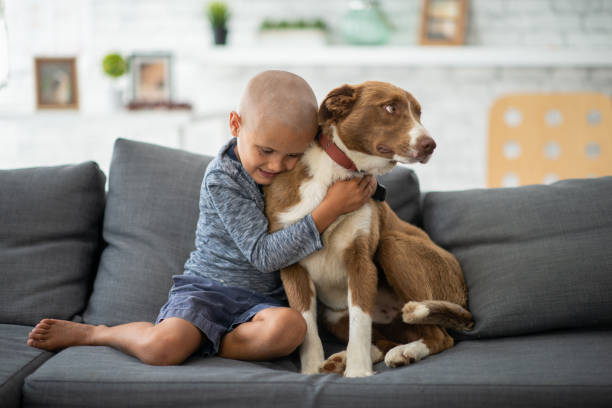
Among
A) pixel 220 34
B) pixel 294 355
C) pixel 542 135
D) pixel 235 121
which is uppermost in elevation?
pixel 220 34

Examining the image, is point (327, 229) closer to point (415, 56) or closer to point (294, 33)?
point (415, 56)

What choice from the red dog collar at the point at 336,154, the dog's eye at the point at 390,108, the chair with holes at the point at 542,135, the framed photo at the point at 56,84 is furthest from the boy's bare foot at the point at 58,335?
the chair with holes at the point at 542,135

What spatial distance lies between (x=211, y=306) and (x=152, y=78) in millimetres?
2839

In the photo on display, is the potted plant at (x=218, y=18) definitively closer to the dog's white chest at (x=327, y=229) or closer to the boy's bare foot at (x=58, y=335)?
the dog's white chest at (x=327, y=229)

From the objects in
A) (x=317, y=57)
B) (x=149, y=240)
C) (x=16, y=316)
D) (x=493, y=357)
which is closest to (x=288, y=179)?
(x=149, y=240)

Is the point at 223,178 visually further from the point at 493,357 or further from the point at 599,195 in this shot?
the point at 599,195

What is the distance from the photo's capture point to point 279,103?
1.54 metres

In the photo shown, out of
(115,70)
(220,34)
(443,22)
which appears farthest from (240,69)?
(443,22)

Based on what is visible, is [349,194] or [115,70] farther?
[115,70]

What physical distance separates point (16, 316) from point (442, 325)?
139 cm

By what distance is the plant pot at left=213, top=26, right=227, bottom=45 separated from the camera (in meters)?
4.07

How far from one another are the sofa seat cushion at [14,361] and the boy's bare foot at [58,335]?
3 centimetres

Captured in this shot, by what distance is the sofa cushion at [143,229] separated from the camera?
1.85 metres

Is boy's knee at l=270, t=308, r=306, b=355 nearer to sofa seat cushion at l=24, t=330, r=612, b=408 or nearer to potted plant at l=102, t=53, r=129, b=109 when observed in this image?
sofa seat cushion at l=24, t=330, r=612, b=408
